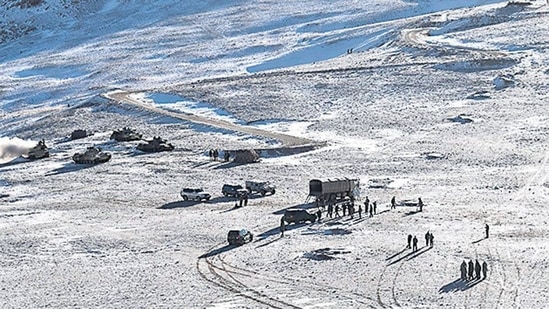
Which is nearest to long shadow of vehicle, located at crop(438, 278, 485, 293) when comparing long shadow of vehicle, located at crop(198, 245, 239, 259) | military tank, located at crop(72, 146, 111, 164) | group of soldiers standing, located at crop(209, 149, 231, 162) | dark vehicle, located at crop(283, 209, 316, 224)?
long shadow of vehicle, located at crop(198, 245, 239, 259)

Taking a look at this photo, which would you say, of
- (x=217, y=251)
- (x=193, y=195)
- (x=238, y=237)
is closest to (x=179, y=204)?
(x=193, y=195)

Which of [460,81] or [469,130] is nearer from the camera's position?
[469,130]

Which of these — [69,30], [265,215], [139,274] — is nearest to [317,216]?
[265,215]

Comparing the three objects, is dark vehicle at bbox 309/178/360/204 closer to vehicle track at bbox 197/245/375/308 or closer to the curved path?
vehicle track at bbox 197/245/375/308

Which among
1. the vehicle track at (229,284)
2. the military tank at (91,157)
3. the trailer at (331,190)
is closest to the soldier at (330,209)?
the trailer at (331,190)

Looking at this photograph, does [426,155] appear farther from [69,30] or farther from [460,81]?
[69,30]

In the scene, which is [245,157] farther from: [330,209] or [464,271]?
[464,271]
